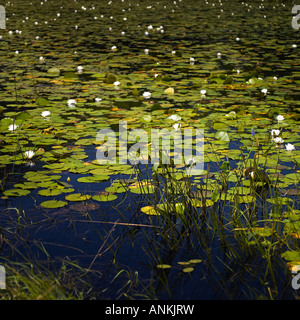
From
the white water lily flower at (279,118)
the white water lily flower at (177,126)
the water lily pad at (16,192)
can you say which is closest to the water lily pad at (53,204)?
the water lily pad at (16,192)

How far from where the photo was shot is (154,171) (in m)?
2.56

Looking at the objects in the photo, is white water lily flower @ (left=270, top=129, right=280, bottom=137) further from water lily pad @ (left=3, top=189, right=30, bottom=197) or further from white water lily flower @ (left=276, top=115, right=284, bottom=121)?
water lily pad @ (left=3, top=189, right=30, bottom=197)

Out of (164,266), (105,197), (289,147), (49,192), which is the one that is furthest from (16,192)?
(289,147)

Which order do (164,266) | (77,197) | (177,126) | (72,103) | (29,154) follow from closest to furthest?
(164,266) → (77,197) → (29,154) → (177,126) → (72,103)

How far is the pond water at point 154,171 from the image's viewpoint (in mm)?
1942

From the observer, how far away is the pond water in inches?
76.5

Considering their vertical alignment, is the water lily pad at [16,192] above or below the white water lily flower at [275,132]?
below

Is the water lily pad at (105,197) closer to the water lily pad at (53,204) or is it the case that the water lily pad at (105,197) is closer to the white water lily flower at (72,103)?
the water lily pad at (53,204)

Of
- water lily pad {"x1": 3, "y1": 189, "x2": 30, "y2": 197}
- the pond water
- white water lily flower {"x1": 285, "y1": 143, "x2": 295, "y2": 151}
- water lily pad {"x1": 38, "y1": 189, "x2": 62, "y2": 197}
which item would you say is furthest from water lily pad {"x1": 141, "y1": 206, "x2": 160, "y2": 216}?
white water lily flower {"x1": 285, "y1": 143, "x2": 295, "y2": 151}

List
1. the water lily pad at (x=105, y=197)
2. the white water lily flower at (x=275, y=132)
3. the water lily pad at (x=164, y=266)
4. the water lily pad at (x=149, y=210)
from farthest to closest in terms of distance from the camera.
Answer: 1. the white water lily flower at (x=275, y=132)
2. the water lily pad at (x=105, y=197)
3. the water lily pad at (x=149, y=210)
4. the water lily pad at (x=164, y=266)

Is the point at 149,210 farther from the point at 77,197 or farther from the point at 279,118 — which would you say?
the point at 279,118

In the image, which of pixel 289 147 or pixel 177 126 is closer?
pixel 289 147
